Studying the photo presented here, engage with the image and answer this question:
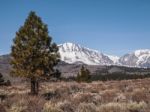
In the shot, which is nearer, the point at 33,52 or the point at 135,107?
the point at 135,107

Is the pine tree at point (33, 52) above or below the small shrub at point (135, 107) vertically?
above

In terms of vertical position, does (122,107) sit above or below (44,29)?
below

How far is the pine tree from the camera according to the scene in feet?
93.4

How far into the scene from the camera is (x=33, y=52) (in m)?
28.7

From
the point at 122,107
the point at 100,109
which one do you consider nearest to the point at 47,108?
the point at 100,109

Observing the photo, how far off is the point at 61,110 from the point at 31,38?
17.3 meters

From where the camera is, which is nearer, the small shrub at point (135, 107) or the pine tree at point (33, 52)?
the small shrub at point (135, 107)

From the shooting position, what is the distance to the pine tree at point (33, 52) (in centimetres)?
2845

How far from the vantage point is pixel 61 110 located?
40.8 ft

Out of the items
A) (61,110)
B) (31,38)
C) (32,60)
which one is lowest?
(61,110)

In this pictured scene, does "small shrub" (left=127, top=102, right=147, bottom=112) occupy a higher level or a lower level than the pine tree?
lower

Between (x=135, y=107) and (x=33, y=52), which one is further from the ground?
(x=33, y=52)

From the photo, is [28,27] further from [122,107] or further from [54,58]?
[122,107]

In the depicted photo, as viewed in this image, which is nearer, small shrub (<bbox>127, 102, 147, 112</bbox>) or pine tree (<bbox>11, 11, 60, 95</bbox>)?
small shrub (<bbox>127, 102, 147, 112</bbox>)
